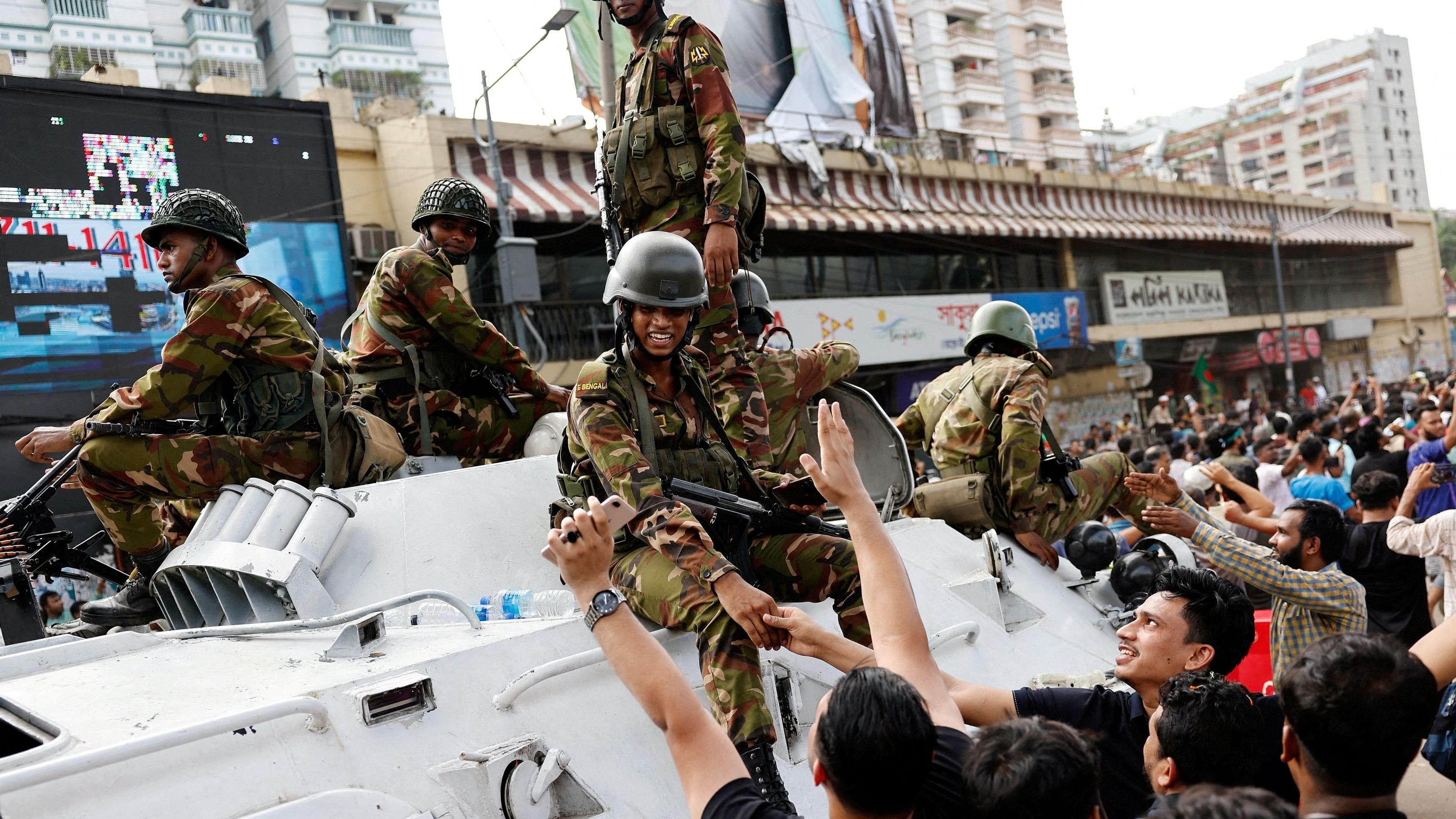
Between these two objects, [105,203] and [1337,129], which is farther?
[1337,129]

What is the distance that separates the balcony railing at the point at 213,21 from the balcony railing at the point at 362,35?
2.92 metres

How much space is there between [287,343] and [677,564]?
2004 millimetres

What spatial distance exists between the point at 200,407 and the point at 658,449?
192cm

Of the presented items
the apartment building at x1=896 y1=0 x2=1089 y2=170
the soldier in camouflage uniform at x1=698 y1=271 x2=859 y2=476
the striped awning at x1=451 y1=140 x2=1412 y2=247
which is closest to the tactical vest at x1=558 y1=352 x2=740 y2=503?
the soldier in camouflage uniform at x1=698 y1=271 x2=859 y2=476

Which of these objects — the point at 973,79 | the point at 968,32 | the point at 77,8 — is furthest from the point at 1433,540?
the point at 968,32

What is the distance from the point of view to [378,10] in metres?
43.5

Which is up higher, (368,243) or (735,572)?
(368,243)

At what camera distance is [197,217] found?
468 cm

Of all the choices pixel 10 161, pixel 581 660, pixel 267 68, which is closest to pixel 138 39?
pixel 267 68

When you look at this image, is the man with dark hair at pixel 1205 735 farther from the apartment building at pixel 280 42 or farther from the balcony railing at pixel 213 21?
the balcony railing at pixel 213 21

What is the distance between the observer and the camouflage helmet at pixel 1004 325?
6.38 metres

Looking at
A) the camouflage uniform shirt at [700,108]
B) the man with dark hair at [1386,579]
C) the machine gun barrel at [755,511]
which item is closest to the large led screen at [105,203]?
the camouflage uniform shirt at [700,108]

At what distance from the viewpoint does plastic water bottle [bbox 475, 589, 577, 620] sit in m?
3.70

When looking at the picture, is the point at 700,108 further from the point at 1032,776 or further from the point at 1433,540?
the point at 1433,540
